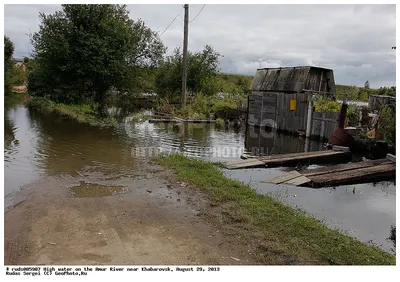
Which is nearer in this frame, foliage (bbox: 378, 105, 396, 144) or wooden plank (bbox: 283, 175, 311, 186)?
wooden plank (bbox: 283, 175, 311, 186)

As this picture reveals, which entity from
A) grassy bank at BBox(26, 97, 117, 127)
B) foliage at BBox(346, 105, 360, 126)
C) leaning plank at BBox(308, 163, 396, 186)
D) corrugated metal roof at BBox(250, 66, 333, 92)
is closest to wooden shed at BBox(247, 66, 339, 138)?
corrugated metal roof at BBox(250, 66, 333, 92)

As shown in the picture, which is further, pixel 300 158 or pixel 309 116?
pixel 309 116

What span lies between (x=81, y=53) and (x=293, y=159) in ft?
58.5

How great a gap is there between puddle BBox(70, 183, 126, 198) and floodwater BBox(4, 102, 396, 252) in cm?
4

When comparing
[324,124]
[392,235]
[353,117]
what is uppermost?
[353,117]

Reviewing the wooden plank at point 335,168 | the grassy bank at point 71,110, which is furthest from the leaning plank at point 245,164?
the grassy bank at point 71,110

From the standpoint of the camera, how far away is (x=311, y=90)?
57.8 ft

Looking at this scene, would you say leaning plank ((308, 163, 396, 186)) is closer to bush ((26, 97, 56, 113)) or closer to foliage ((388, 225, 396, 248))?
foliage ((388, 225, 396, 248))

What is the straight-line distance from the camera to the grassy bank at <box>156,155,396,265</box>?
450cm

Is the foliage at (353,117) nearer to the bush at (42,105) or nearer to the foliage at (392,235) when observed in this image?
the foliage at (392,235)

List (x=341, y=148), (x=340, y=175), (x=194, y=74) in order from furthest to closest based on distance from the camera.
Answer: (x=194, y=74), (x=341, y=148), (x=340, y=175)

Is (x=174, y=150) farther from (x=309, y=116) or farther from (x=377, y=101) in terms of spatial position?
(x=377, y=101)

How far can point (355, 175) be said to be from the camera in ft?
29.6

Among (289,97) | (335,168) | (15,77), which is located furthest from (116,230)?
(15,77)
